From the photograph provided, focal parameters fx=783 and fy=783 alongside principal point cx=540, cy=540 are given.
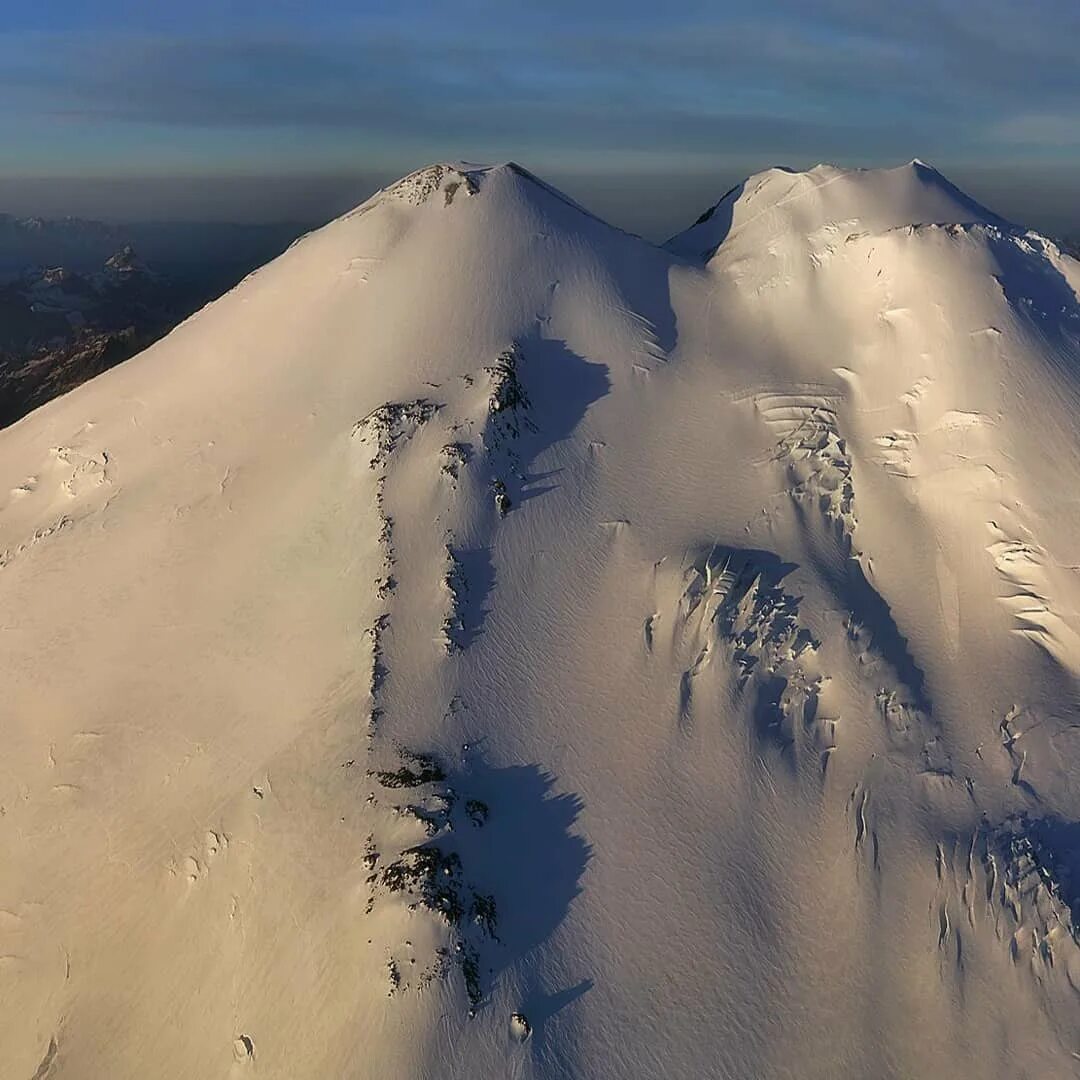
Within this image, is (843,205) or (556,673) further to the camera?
(843,205)

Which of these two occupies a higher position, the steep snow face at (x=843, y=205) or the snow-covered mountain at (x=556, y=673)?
the steep snow face at (x=843, y=205)

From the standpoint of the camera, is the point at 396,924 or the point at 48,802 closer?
the point at 396,924

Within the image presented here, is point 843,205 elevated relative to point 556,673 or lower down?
elevated

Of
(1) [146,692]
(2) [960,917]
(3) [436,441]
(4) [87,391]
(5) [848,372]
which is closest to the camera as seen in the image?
(2) [960,917]

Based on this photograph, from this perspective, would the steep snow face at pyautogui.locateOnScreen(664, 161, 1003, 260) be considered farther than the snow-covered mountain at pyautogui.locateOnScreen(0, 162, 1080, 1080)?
Yes

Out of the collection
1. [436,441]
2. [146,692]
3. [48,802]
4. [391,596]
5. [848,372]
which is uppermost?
[848,372]

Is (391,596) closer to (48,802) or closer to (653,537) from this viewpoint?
(653,537)

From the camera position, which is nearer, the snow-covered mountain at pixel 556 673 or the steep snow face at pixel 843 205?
the snow-covered mountain at pixel 556 673

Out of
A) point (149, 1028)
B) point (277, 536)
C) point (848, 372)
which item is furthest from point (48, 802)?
point (848, 372)
